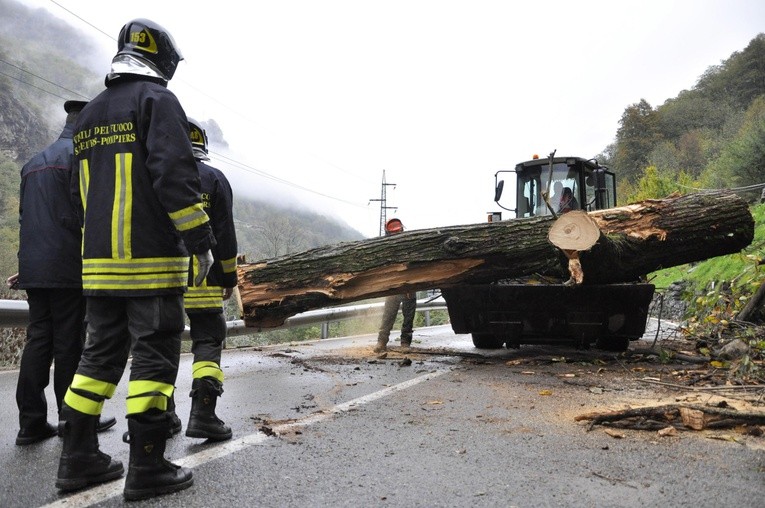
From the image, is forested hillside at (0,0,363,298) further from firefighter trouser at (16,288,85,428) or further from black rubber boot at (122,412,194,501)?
black rubber boot at (122,412,194,501)

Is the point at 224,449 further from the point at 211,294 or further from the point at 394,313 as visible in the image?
the point at 394,313

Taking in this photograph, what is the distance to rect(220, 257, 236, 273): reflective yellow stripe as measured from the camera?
394cm

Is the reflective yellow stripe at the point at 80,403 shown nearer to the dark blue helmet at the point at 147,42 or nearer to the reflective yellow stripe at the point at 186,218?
the reflective yellow stripe at the point at 186,218

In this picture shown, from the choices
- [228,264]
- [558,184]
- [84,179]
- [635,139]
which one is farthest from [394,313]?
[635,139]

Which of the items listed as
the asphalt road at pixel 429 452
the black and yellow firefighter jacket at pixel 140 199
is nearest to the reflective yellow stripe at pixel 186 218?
the black and yellow firefighter jacket at pixel 140 199

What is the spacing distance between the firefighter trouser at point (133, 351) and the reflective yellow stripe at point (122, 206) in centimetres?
24

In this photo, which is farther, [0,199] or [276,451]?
[0,199]

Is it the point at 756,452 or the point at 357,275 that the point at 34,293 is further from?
the point at 756,452

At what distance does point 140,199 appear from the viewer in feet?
9.16

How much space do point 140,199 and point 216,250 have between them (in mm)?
1154

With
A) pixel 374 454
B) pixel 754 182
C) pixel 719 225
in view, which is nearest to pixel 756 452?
pixel 374 454

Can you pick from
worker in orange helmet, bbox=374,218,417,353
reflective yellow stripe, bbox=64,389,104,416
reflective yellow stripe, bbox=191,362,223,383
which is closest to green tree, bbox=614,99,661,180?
worker in orange helmet, bbox=374,218,417,353

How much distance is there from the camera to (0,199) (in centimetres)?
3700

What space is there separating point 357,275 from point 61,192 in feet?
10.8
